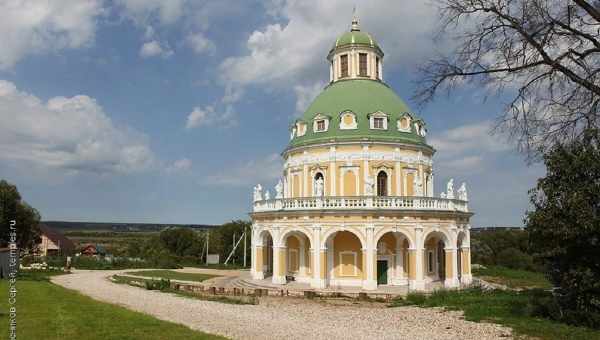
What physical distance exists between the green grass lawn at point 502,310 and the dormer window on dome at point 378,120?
11897 millimetres

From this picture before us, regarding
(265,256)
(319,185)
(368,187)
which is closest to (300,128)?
(319,185)

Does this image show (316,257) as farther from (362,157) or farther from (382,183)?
(362,157)

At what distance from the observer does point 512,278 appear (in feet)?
128

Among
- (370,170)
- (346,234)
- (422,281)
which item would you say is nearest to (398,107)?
(370,170)

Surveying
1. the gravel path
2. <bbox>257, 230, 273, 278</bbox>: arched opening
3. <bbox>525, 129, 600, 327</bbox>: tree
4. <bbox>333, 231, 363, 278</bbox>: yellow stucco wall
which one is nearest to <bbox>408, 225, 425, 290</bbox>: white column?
<bbox>333, 231, 363, 278</bbox>: yellow stucco wall

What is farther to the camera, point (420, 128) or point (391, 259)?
point (420, 128)

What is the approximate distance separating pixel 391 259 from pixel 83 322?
1947 centimetres

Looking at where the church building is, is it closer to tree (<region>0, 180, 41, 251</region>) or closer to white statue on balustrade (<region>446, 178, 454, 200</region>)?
white statue on balustrade (<region>446, 178, 454, 200</region>)

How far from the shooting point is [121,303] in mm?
21328

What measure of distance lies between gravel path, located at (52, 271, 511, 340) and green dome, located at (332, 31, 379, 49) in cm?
2083

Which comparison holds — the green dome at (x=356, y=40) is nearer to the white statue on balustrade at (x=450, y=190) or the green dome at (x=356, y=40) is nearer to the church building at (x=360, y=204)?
the church building at (x=360, y=204)

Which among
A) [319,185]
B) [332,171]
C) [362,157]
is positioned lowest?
[319,185]

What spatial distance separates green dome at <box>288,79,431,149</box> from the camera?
105ft

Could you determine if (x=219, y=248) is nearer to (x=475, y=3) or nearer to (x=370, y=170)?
(x=370, y=170)
